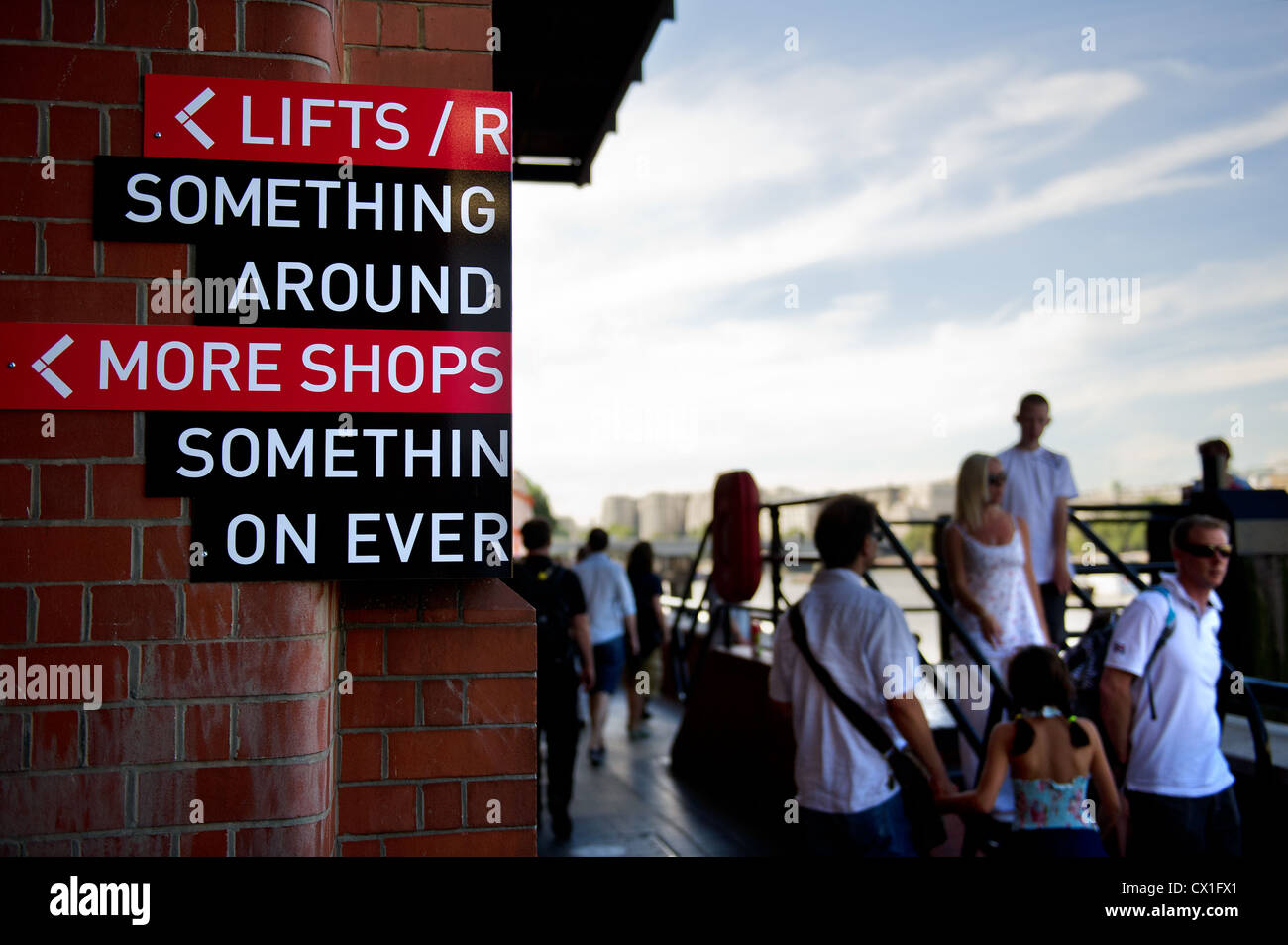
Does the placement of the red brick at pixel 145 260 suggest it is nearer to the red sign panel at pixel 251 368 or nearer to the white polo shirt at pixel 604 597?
the red sign panel at pixel 251 368

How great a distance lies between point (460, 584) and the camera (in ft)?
7.07

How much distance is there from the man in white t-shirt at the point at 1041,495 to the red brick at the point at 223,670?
4.60 m

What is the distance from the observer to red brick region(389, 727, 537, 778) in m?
2.11

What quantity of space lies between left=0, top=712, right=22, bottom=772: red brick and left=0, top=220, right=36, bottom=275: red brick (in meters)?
0.85

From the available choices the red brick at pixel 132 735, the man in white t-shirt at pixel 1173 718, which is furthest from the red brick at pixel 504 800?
the man in white t-shirt at pixel 1173 718

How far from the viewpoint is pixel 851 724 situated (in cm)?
314

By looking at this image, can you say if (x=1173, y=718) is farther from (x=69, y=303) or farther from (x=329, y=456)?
(x=69, y=303)

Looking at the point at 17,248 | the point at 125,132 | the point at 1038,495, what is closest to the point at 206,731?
the point at 17,248

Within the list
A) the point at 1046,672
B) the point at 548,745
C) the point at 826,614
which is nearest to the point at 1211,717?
the point at 1046,672

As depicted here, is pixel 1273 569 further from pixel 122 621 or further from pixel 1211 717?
pixel 122 621

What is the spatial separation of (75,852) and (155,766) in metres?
0.21

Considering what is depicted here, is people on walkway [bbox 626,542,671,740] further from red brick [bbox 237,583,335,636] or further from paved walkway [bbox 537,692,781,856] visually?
red brick [bbox 237,583,335,636]

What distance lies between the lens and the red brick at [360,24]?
2.19m

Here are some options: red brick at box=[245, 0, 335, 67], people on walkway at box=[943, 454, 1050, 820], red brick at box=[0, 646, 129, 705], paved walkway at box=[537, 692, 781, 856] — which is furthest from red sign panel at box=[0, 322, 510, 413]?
paved walkway at box=[537, 692, 781, 856]
